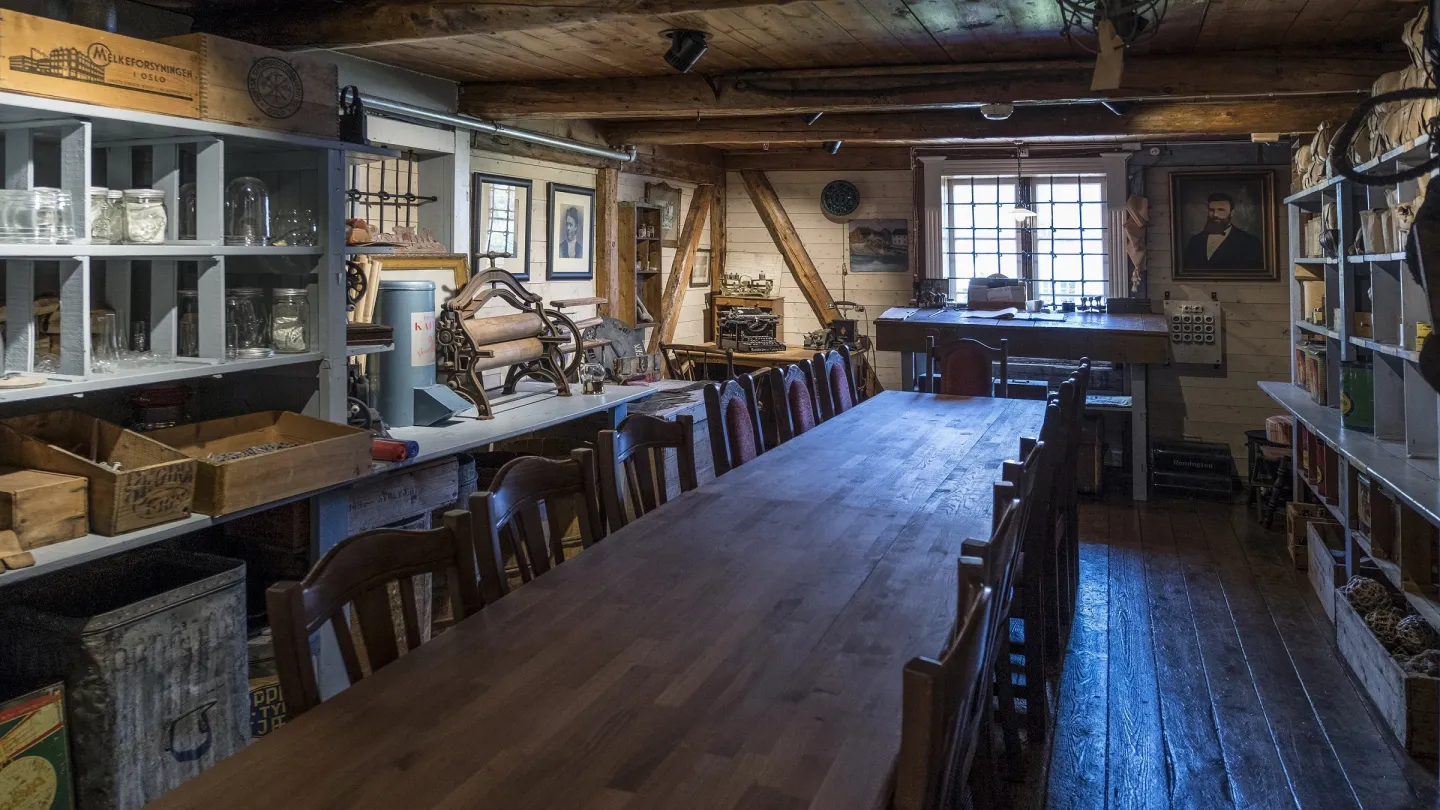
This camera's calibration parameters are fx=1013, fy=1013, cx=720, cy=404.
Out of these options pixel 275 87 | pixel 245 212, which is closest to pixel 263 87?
pixel 275 87

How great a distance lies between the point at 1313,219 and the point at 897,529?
12.3 ft

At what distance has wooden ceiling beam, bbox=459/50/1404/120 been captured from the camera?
4.38 m

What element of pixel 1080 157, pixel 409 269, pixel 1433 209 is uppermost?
pixel 1080 157

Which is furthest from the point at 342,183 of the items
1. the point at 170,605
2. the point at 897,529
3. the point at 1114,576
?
the point at 1114,576

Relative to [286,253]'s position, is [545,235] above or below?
above

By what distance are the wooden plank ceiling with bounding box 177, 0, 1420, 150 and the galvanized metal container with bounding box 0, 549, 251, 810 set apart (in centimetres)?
192

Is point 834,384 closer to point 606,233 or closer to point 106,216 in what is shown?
point 606,233

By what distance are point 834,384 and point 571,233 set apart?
6.55 feet

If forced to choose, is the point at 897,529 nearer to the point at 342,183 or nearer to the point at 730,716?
the point at 730,716

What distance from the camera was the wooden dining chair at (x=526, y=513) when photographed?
2.05 m

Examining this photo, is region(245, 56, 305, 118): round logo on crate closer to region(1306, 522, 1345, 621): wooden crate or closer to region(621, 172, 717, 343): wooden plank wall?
region(621, 172, 717, 343): wooden plank wall

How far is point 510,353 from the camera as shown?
468cm

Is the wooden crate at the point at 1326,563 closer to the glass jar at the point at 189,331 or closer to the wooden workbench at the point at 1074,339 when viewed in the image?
the wooden workbench at the point at 1074,339

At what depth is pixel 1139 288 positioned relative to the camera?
296 inches
